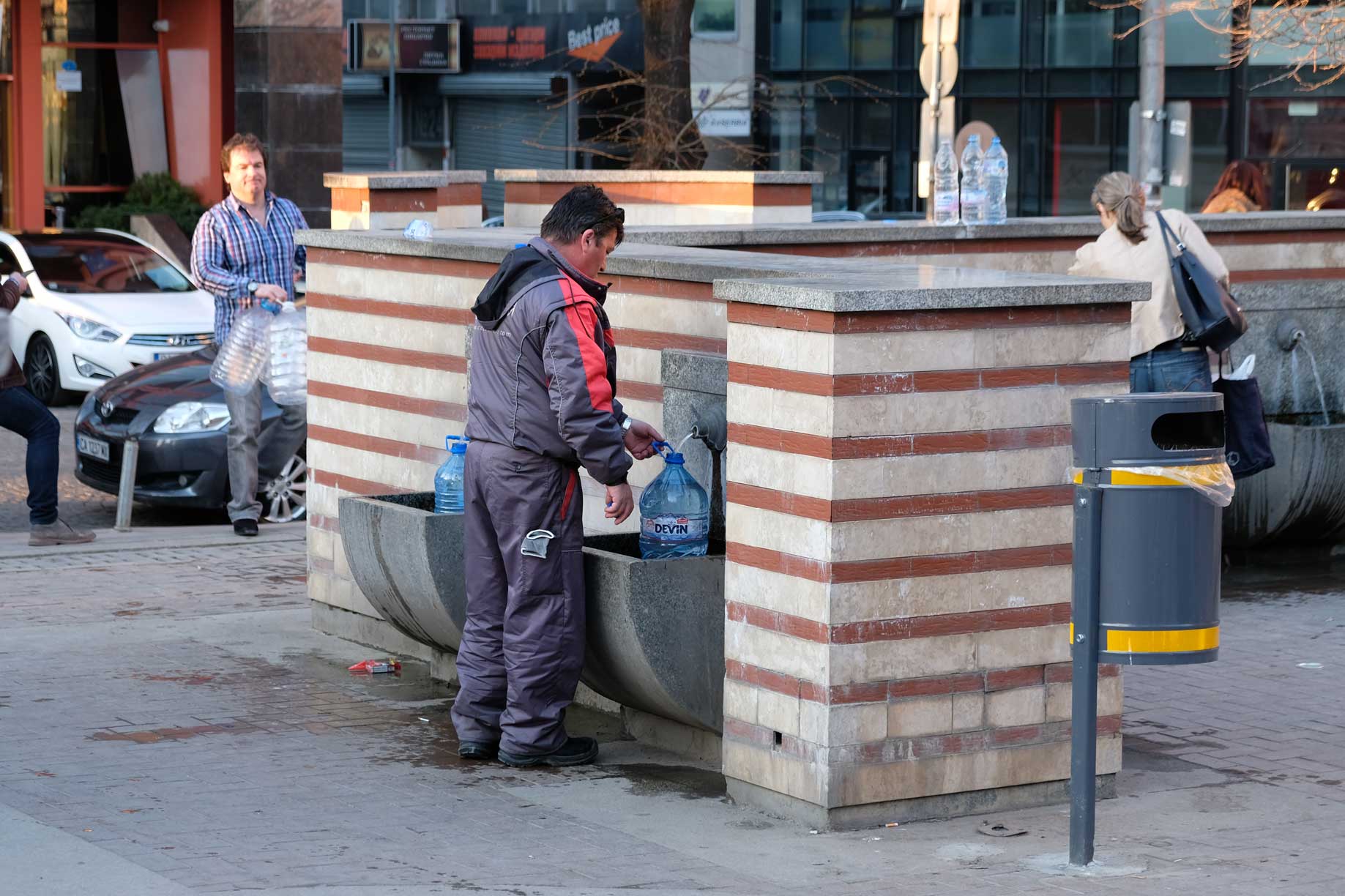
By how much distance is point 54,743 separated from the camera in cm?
694

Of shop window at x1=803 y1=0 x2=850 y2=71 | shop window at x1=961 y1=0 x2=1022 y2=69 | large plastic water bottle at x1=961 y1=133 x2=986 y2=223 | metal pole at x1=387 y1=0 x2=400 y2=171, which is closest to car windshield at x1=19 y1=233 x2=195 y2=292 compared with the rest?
large plastic water bottle at x1=961 y1=133 x2=986 y2=223

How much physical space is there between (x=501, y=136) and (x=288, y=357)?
3722cm

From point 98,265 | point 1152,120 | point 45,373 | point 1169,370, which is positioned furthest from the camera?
point 1152,120

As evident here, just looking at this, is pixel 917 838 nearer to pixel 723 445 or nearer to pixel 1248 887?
pixel 1248 887

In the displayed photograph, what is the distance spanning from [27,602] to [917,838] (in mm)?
5175

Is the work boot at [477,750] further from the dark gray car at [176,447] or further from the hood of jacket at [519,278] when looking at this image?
the dark gray car at [176,447]

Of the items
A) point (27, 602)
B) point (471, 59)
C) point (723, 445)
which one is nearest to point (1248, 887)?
point (723, 445)

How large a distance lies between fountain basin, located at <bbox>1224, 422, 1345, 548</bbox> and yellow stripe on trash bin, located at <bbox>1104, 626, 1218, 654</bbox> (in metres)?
5.14

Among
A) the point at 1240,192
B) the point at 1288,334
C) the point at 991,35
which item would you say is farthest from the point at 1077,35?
the point at 1288,334

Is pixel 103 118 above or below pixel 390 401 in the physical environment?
above

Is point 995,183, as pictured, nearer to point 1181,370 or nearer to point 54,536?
point 1181,370

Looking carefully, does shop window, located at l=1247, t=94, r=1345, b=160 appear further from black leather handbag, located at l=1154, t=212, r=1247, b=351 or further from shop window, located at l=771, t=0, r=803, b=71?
black leather handbag, located at l=1154, t=212, r=1247, b=351

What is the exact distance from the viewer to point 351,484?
888 cm

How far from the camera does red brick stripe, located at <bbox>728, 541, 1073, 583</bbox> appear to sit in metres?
5.84
